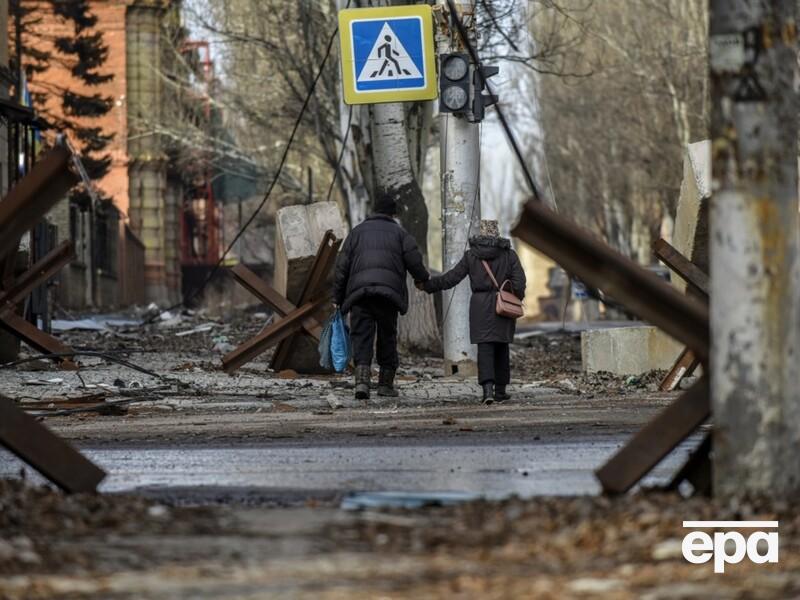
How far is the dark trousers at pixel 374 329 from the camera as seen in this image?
52.1ft

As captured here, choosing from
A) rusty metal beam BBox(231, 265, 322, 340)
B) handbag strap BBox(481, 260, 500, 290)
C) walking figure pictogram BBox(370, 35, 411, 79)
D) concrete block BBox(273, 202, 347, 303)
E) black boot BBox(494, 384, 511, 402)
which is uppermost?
walking figure pictogram BBox(370, 35, 411, 79)

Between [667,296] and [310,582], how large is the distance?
2.13m

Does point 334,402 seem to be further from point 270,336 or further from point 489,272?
point 270,336

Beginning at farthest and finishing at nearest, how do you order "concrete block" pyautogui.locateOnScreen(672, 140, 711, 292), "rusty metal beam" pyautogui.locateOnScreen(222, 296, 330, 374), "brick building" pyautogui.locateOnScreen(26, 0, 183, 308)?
1. "brick building" pyautogui.locateOnScreen(26, 0, 183, 308)
2. "rusty metal beam" pyautogui.locateOnScreen(222, 296, 330, 374)
3. "concrete block" pyautogui.locateOnScreen(672, 140, 711, 292)

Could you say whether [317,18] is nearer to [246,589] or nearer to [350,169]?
[350,169]

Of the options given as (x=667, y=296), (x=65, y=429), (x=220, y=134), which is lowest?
(x=65, y=429)

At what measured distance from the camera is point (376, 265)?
15.7 meters

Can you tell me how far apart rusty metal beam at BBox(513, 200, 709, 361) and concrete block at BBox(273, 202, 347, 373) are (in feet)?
38.6

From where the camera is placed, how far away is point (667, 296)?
624cm

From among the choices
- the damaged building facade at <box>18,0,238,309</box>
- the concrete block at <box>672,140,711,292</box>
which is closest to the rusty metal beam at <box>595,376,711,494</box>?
the concrete block at <box>672,140,711,292</box>

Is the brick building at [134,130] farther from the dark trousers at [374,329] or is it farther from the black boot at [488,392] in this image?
the black boot at [488,392]

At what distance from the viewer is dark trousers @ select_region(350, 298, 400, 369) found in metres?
15.9

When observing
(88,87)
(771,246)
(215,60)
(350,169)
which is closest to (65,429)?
(771,246)

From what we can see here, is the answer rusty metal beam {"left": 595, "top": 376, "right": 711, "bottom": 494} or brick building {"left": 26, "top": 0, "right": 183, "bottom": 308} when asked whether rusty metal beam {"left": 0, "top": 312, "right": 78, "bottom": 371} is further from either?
brick building {"left": 26, "top": 0, "right": 183, "bottom": 308}
